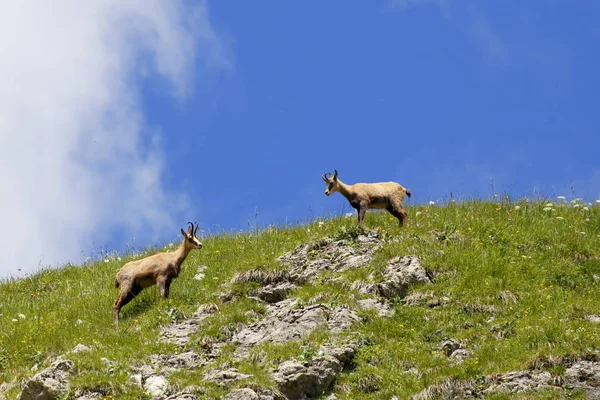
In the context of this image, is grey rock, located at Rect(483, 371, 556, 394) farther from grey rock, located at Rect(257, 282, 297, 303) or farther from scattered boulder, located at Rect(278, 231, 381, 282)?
grey rock, located at Rect(257, 282, 297, 303)

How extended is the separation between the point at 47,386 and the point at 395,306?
21.3 ft

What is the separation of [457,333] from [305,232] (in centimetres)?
634

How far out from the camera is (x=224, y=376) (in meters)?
13.4

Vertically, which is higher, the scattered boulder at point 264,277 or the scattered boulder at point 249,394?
the scattered boulder at point 264,277

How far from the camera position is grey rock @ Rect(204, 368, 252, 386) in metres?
13.3

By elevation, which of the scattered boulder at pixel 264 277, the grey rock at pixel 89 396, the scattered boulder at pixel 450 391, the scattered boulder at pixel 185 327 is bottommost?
the scattered boulder at pixel 450 391

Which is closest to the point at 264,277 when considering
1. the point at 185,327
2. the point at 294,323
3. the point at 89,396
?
the point at 185,327

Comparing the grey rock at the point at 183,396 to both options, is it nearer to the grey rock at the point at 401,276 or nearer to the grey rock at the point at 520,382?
the grey rock at the point at 520,382

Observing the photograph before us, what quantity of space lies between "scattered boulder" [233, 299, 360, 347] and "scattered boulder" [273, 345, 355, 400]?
118 centimetres

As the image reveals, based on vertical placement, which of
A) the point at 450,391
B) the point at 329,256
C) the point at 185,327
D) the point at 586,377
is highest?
the point at 329,256

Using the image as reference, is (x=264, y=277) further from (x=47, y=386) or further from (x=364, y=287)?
(x=47, y=386)

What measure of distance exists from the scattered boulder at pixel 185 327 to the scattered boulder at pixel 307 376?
110 inches

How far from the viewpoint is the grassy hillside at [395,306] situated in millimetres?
13516

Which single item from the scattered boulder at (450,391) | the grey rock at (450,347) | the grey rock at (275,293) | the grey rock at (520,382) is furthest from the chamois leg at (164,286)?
the grey rock at (520,382)
